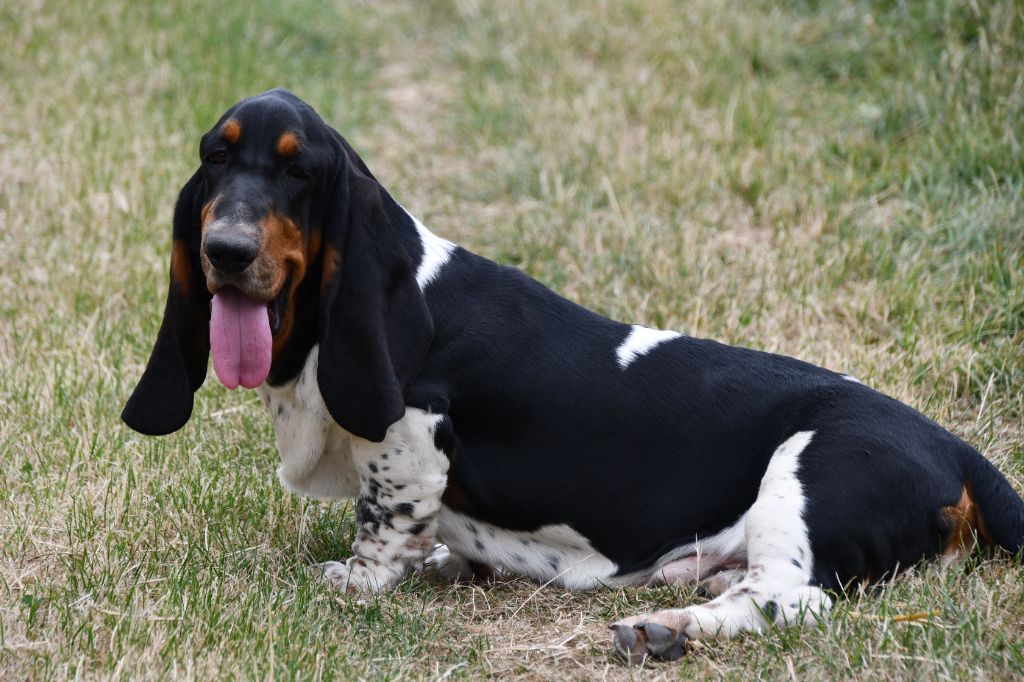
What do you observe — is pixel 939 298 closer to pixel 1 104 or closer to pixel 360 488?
pixel 360 488

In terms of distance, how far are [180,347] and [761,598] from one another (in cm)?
187

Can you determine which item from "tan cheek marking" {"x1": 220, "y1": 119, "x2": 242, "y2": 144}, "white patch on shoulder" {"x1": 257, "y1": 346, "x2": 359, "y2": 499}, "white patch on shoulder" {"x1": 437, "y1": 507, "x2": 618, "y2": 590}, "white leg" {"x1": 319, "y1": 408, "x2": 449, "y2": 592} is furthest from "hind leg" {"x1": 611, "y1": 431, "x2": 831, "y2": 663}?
"tan cheek marking" {"x1": 220, "y1": 119, "x2": 242, "y2": 144}

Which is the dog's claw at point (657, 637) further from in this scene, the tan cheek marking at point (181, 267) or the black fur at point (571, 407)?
the tan cheek marking at point (181, 267)

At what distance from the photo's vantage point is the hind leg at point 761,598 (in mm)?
3428

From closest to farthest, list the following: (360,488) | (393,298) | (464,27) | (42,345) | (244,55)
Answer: (393,298)
(360,488)
(42,345)
(244,55)
(464,27)

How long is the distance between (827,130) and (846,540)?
4.49 m

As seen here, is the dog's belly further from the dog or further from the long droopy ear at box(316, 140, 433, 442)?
the long droopy ear at box(316, 140, 433, 442)

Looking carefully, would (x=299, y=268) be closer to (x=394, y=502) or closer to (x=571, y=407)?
(x=394, y=502)

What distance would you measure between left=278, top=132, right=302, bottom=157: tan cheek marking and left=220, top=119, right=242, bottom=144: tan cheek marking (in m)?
0.12

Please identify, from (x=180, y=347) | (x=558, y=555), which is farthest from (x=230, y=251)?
(x=558, y=555)

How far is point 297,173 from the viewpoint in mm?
3578

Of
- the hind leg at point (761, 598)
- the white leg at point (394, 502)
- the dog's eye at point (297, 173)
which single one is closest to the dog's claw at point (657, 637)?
the hind leg at point (761, 598)

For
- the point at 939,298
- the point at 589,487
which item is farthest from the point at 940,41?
the point at 589,487

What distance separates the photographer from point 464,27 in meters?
10.0
